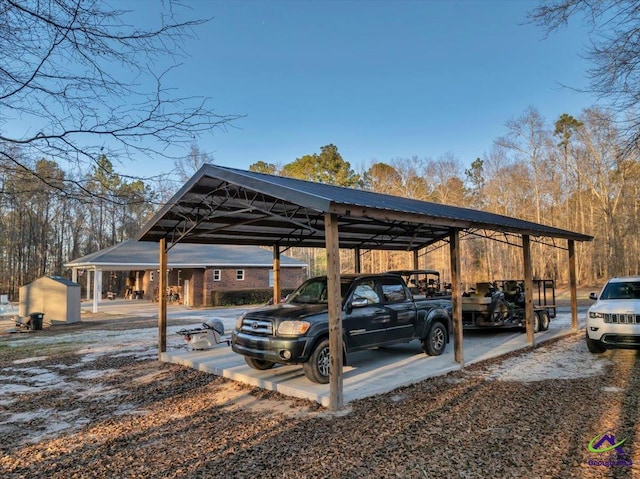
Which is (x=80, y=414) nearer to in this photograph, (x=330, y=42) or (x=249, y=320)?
(x=249, y=320)

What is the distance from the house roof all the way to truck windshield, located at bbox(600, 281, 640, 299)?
21.5 meters

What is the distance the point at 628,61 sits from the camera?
6809mm

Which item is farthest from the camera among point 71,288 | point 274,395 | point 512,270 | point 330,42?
point 512,270

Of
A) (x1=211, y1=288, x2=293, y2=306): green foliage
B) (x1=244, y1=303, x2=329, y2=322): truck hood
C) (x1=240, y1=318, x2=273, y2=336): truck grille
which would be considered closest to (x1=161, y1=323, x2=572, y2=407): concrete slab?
(x1=240, y1=318, x2=273, y2=336): truck grille

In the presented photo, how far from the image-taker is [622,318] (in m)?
8.24

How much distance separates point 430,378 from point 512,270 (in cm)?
3240

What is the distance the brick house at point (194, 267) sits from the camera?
973 inches

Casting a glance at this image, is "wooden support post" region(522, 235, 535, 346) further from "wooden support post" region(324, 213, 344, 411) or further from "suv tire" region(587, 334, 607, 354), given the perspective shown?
"wooden support post" region(324, 213, 344, 411)

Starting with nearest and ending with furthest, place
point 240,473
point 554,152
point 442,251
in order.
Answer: point 240,473 → point 554,152 → point 442,251

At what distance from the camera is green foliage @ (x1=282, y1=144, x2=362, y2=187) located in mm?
42031

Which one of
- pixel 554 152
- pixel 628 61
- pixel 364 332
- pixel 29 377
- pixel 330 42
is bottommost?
pixel 29 377

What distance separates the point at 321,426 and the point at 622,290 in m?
8.12

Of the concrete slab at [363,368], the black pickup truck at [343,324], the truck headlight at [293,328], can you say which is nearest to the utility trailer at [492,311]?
the concrete slab at [363,368]

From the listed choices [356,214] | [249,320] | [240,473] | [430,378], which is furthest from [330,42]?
[240,473]
